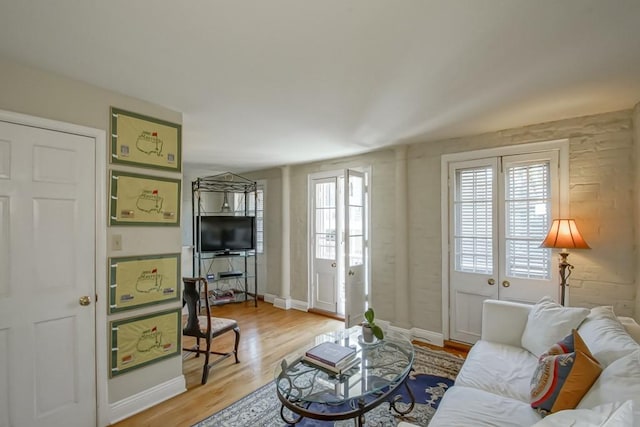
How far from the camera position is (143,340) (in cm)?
241

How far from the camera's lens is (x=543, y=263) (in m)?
3.03

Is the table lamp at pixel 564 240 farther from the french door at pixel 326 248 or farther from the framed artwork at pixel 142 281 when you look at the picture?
the framed artwork at pixel 142 281

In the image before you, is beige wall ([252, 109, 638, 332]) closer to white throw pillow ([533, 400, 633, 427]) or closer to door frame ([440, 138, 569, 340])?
door frame ([440, 138, 569, 340])

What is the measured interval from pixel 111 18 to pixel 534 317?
10.8ft

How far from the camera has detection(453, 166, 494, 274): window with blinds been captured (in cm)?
333

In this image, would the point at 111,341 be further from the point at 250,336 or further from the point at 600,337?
A: the point at 600,337

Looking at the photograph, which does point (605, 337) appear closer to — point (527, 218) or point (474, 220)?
point (527, 218)

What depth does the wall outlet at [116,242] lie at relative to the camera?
7.45 ft

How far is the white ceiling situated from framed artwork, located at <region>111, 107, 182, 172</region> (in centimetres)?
20

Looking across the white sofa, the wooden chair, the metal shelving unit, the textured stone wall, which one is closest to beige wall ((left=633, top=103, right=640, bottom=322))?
the textured stone wall

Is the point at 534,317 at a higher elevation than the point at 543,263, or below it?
below

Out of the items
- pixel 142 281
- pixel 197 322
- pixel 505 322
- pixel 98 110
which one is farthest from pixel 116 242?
pixel 505 322

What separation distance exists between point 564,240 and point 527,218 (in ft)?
1.67

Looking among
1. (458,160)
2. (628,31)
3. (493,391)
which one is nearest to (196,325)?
(493,391)
